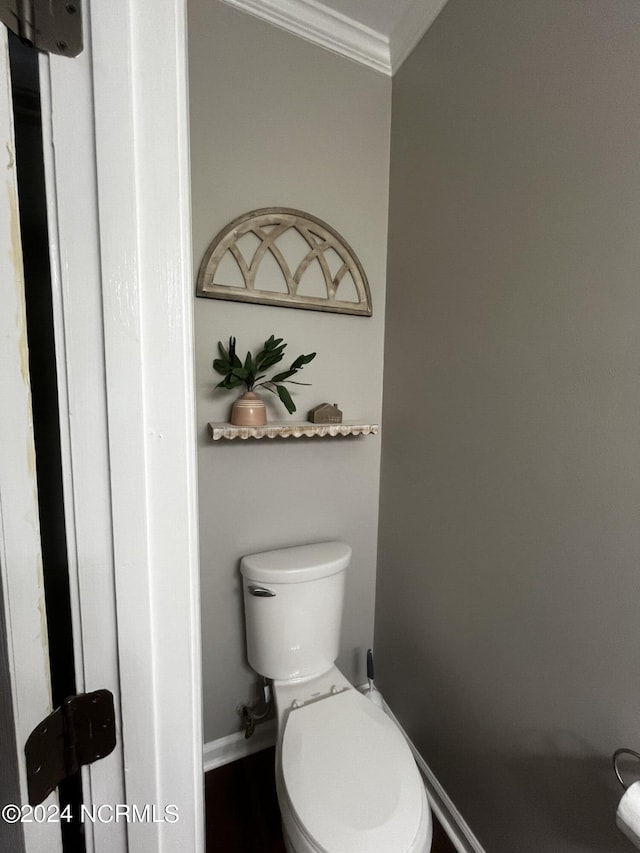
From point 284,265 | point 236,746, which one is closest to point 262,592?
point 236,746

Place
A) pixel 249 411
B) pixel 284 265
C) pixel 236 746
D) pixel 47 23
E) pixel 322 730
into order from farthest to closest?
pixel 236 746
pixel 284 265
pixel 249 411
pixel 322 730
pixel 47 23

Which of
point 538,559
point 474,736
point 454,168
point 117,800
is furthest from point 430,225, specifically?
point 474,736

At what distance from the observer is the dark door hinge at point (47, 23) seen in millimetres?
315

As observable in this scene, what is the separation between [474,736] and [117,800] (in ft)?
3.36

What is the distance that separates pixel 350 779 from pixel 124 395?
3.38 ft

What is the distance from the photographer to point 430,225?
1.15 metres

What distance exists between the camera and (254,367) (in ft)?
3.72

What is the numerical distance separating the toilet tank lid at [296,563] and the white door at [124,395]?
0.73 metres

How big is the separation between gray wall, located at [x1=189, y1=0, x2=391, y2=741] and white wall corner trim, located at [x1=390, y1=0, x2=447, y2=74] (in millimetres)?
78

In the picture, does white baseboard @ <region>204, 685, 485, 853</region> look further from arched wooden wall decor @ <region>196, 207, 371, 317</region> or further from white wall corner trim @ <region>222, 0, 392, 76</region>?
white wall corner trim @ <region>222, 0, 392, 76</region>

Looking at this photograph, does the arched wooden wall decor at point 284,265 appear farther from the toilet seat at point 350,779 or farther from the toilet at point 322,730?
the toilet seat at point 350,779

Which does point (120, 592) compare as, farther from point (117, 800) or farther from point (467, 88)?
point (467, 88)

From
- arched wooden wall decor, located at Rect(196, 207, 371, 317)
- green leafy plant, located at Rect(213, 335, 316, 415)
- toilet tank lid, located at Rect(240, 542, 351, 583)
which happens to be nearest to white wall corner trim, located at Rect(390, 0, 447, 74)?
arched wooden wall decor, located at Rect(196, 207, 371, 317)

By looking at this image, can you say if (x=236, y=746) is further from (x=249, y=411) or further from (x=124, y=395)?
(x=124, y=395)
